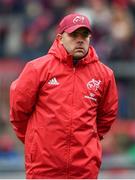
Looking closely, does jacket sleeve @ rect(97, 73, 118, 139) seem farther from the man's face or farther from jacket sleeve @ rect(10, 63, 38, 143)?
jacket sleeve @ rect(10, 63, 38, 143)

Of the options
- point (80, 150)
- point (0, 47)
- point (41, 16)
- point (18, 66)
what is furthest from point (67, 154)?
point (41, 16)

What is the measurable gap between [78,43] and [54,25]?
8688 mm

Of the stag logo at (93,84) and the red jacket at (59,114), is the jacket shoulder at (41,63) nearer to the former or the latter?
the red jacket at (59,114)

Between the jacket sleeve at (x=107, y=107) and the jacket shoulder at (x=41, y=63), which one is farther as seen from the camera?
the jacket sleeve at (x=107, y=107)

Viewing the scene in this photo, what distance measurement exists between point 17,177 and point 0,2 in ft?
17.6

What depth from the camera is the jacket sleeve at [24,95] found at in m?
7.46

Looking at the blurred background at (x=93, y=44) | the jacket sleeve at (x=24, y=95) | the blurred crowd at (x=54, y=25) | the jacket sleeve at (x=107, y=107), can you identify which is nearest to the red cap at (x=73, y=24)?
the jacket sleeve at (x=24, y=95)

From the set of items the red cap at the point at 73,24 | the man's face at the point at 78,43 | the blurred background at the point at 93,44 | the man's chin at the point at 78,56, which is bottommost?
the blurred background at the point at 93,44

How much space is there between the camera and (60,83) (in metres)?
7.48

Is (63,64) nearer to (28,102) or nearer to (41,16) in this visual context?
(28,102)

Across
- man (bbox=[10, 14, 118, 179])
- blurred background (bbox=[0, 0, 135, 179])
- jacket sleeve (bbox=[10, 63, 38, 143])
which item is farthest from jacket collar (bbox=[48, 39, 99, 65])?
blurred background (bbox=[0, 0, 135, 179])

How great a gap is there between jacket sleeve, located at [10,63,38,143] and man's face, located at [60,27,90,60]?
37 cm

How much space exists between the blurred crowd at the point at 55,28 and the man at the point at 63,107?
6227 mm

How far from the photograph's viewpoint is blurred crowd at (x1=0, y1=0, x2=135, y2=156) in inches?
552
